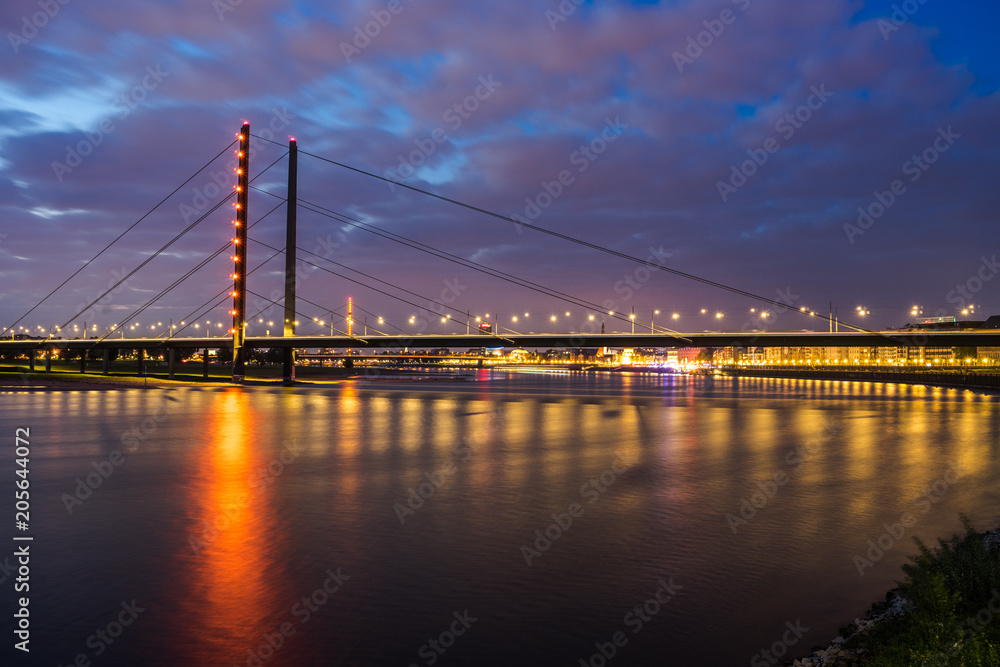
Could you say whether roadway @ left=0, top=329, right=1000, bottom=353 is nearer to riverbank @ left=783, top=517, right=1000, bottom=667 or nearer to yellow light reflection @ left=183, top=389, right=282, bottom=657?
yellow light reflection @ left=183, top=389, right=282, bottom=657

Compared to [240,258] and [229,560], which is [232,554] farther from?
[240,258]

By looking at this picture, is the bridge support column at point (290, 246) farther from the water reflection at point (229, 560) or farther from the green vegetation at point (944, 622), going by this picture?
the green vegetation at point (944, 622)

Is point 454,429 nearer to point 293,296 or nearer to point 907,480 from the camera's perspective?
point 907,480

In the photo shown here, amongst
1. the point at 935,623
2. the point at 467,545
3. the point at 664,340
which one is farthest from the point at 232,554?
the point at 664,340

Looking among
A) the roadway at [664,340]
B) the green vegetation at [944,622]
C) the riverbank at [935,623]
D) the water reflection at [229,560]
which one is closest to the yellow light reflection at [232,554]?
the water reflection at [229,560]

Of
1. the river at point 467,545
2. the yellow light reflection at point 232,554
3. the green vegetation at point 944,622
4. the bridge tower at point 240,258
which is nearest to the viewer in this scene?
the green vegetation at point 944,622

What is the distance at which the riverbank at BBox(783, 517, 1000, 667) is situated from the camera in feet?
20.1

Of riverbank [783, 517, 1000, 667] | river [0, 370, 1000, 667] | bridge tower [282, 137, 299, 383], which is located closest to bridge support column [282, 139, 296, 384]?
bridge tower [282, 137, 299, 383]

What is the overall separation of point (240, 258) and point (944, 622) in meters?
79.5

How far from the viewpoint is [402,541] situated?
1221cm

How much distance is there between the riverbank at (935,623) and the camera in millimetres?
6117

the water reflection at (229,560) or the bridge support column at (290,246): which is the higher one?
the bridge support column at (290,246)

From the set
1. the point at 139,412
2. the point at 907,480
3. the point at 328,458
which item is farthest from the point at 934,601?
the point at 139,412

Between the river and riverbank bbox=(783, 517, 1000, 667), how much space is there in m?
0.41
